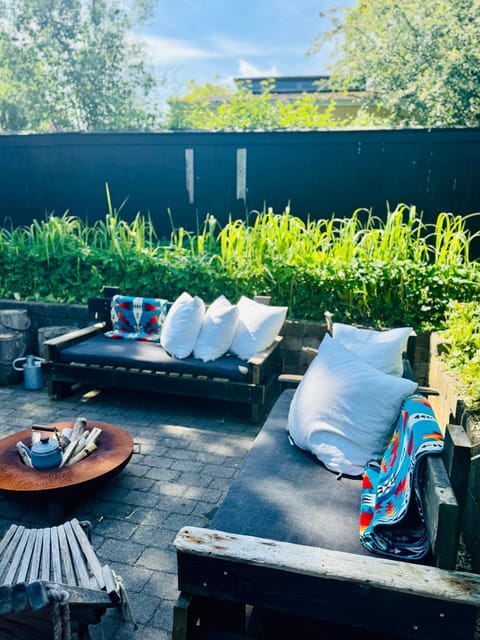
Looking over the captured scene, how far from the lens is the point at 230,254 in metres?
5.24

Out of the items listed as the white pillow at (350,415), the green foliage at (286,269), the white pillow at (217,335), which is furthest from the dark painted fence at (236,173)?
the white pillow at (350,415)

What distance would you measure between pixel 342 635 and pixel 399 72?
451 inches

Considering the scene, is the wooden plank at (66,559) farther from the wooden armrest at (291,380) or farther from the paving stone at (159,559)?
the wooden armrest at (291,380)

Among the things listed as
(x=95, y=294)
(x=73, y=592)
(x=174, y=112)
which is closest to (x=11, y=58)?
(x=174, y=112)

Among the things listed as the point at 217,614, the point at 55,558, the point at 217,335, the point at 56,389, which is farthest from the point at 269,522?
the point at 56,389

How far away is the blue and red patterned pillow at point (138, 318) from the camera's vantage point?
4.94 meters

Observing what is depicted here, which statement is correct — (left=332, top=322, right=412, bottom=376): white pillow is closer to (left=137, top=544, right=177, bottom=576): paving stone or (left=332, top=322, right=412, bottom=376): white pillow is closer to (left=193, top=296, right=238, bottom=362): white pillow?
(left=193, top=296, right=238, bottom=362): white pillow

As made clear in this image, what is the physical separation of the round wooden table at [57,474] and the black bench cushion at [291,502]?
0.82 metres

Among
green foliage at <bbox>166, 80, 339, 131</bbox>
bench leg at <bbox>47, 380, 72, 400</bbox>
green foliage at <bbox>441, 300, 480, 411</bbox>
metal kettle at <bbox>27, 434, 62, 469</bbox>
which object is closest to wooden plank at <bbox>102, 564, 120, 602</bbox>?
metal kettle at <bbox>27, 434, 62, 469</bbox>

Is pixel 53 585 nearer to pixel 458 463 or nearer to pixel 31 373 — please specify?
pixel 458 463

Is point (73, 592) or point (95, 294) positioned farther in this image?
point (95, 294)

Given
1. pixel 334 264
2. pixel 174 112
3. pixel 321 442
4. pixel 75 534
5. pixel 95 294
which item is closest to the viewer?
pixel 75 534

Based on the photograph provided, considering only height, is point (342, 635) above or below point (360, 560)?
below

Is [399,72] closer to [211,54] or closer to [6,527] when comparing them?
[6,527]
